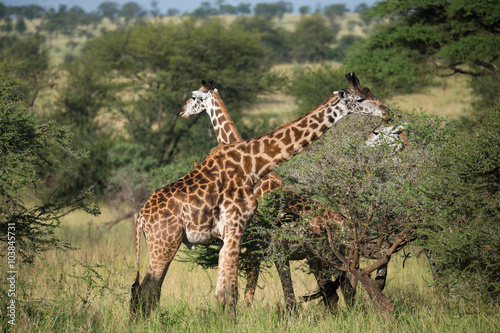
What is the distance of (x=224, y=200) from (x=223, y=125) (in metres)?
2.63

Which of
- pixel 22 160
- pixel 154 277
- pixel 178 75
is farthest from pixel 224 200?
pixel 178 75

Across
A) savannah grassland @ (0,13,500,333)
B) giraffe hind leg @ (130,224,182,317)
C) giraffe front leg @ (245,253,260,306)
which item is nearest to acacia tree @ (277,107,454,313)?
savannah grassland @ (0,13,500,333)

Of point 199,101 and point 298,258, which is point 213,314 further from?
point 199,101

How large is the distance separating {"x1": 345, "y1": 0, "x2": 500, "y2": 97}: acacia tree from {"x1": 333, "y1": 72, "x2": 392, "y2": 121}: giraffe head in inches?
381

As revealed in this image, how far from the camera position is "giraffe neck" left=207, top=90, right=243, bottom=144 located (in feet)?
25.3

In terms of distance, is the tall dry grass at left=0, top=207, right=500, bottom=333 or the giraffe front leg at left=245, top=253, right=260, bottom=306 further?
the giraffe front leg at left=245, top=253, right=260, bottom=306

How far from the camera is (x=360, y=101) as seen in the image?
17.5 feet

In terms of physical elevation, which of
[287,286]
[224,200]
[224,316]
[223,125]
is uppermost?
[223,125]

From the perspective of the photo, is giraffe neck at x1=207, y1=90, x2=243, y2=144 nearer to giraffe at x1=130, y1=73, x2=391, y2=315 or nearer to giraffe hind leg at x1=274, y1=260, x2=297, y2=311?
giraffe at x1=130, y1=73, x2=391, y2=315

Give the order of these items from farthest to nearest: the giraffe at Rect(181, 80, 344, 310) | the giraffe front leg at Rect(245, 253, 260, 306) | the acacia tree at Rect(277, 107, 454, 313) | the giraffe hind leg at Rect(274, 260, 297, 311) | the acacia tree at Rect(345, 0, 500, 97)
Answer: the acacia tree at Rect(345, 0, 500, 97), the giraffe front leg at Rect(245, 253, 260, 306), the giraffe hind leg at Rect(274, 260, 297, 311), the giraffe at Rect(181, 80, 344, 310), the acacia tree at Rect(277, 107, 454, 313)

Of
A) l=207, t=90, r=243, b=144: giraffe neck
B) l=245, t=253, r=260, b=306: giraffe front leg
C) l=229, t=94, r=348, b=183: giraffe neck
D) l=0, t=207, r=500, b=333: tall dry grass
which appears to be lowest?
l=0, t=207, r=500, b=333: tall dry grass

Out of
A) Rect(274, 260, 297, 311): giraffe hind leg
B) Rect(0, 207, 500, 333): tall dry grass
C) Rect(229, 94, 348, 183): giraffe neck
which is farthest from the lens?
Rect(274, 260, 297, 311): giraffe hind leg

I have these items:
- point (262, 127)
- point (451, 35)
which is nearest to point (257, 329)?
point (451, 35)

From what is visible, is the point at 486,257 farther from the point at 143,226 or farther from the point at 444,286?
the point at 143,226
